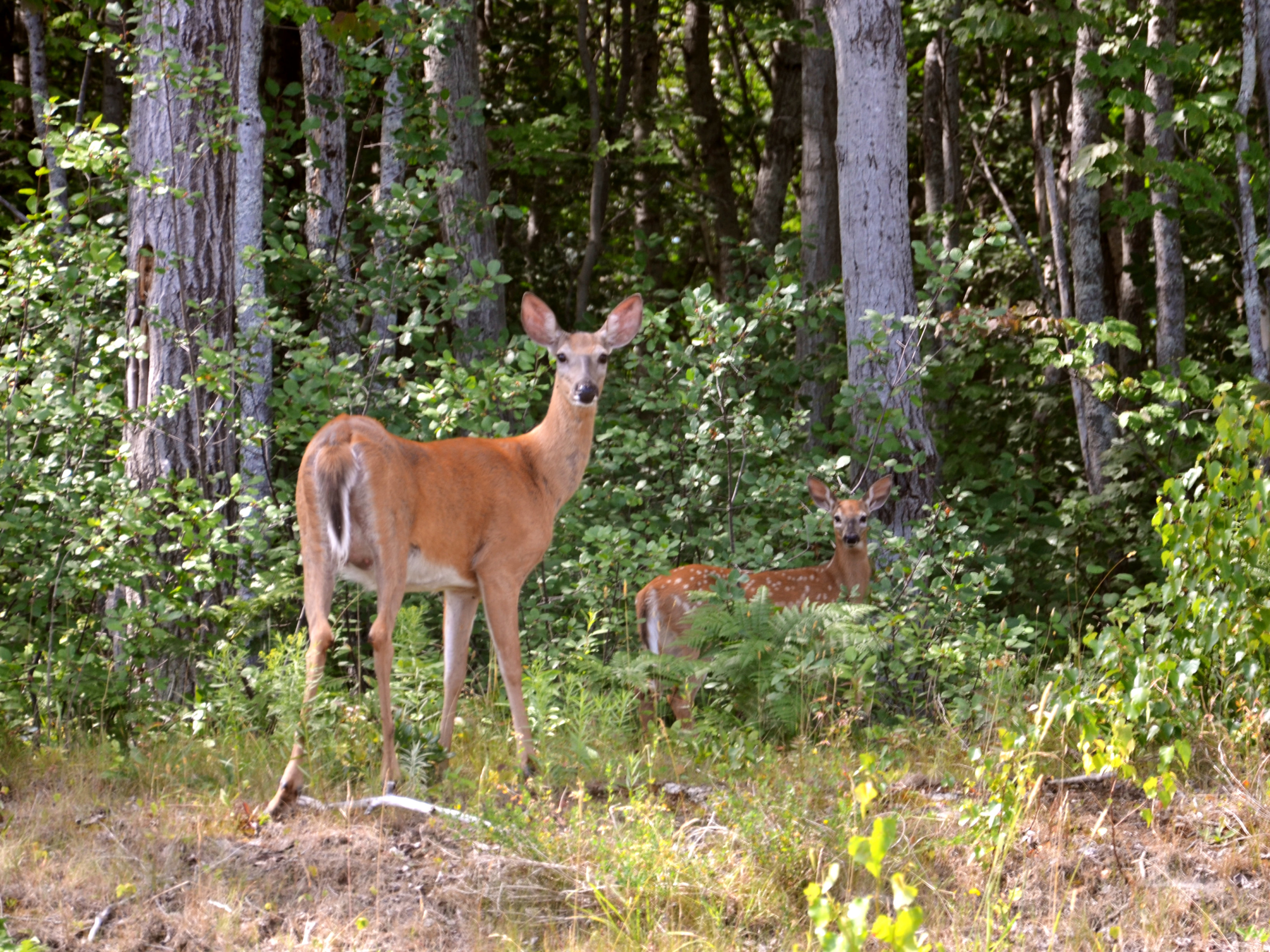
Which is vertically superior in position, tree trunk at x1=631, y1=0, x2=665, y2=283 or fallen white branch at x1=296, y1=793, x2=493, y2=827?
tree trunk at x1=631, y1=0, x2=665, y2=283

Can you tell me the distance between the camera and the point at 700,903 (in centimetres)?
367

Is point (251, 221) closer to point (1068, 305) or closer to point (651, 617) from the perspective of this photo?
point (651, 617)

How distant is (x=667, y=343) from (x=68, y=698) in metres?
3.30

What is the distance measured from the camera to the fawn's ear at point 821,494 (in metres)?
7.89

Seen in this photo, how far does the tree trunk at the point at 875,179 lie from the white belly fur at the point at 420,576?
3038 mm

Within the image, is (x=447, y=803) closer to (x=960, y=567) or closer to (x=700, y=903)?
(x=700, y=903)

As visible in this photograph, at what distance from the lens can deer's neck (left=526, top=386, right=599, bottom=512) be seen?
Answer: 19.6ft

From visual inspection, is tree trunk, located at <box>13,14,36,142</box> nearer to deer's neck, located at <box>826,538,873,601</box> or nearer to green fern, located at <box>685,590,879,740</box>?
deer's neck, located at <box>826,538,873,601</box>

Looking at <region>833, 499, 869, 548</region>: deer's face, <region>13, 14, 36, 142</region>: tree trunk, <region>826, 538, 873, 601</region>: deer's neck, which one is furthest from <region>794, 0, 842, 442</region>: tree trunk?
<region>13, 14, 36, 142</region>: tree trunk

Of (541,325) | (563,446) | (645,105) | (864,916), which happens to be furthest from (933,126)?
(864,916)

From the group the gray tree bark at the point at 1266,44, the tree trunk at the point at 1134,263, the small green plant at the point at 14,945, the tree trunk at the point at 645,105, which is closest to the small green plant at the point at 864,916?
the small green plant at the point at 14,945

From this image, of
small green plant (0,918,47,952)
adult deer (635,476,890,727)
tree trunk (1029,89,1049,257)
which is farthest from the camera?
tree trunk (1029,89,1049,257)

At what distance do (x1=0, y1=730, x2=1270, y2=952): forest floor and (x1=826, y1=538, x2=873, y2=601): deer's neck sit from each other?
3.33m

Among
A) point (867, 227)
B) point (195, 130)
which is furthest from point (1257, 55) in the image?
point (195, 130)
